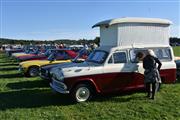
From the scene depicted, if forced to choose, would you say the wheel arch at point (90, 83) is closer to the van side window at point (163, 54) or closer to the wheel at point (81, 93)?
the wheel at point (81, 93)

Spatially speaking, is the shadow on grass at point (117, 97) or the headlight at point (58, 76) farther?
the shadow on grass at point (117, 97)

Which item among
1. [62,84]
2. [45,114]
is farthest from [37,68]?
[45,114]

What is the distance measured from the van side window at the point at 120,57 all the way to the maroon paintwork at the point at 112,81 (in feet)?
1.41

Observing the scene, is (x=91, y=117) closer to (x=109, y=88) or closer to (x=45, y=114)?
(x=45, y=114)

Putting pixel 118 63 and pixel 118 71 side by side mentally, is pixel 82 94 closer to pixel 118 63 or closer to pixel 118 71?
pixel 118 71

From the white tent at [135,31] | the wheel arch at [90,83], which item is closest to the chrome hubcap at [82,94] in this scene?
the wheel arch at [90,83]

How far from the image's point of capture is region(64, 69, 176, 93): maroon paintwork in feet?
33.0

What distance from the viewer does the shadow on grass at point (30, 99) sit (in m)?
10.0

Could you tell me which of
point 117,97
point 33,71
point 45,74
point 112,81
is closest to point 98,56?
point 112,81

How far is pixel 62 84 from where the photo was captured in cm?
1004

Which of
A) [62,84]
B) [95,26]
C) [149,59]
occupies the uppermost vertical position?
[95,26]

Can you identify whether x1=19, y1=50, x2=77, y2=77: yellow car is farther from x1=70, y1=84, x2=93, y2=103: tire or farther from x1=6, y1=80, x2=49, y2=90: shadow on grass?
x1=70, y1=84, x2=93, y2=103: tire

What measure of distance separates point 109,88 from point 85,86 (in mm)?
844

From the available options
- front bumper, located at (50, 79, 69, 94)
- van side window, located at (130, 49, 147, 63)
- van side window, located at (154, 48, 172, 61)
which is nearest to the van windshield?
van side window, located at (130, 49, 147, 63)
